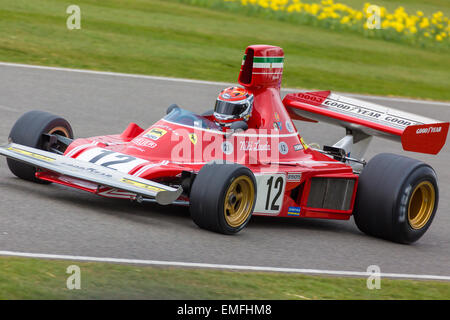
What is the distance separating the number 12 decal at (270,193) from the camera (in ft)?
26.8

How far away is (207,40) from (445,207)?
35.6 feet

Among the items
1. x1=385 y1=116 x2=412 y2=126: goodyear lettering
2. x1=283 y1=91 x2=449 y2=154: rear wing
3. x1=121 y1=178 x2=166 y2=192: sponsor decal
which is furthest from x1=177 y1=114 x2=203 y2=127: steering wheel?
x1=385 y1=116 x2=412 y2=126: goodyear lettering

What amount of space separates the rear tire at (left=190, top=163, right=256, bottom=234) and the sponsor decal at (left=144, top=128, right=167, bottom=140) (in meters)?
0.93

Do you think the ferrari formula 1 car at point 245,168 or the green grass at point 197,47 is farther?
the green grass at point 197,47

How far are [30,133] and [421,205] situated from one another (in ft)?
12.6

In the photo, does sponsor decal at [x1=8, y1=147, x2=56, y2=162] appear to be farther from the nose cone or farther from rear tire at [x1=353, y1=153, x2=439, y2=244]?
rear tire at [x1=353, y1=153, x2=439, y2=244]

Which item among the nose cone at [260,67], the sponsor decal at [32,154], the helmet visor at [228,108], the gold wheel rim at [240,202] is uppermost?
the nose cone at [260,67]

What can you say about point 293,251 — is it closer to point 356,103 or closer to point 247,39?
point 356,103

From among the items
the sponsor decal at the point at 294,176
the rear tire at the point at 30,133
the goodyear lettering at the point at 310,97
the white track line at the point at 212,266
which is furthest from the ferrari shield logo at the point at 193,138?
the goodyear lettering at the point at 310,97

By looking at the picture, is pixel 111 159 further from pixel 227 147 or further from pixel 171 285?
pixel 171 285

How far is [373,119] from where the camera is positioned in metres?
9.86

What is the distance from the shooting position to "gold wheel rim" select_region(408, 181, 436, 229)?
29.2 ft

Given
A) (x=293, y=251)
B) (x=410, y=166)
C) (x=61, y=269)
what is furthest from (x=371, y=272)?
(x=61, y=269)

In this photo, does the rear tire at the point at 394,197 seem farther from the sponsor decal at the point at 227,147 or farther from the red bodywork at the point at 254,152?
the sponsor decal at the point at 227,147
